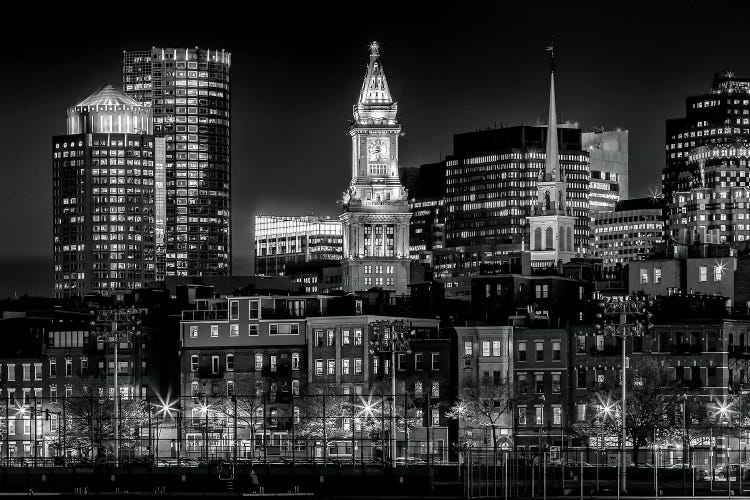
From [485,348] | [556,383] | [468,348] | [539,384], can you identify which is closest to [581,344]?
[556,383]

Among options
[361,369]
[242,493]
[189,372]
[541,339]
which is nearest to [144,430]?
[189,372]

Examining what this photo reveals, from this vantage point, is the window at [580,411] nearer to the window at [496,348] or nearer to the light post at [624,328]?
the window at [496,348]

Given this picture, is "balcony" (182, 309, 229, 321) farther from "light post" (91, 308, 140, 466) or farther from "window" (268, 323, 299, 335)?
"light post" (91, 308, 140, 466)

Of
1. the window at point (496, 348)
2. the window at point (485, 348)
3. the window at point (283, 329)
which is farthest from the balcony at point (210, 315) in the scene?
the window at point (496, 348)

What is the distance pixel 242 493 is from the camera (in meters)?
147

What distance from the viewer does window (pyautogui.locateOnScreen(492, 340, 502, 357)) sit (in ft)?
614

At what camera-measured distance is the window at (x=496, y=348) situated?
18712 centimetres

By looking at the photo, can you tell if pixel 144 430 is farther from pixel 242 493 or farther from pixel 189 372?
pixel 242 493

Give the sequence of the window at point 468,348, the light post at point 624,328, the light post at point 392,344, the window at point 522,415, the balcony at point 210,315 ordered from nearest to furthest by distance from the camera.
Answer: the light post at point 624,328 < the light post at point 392,344 < the window at point 522,415 < the window at point 468,348 < the balcony at point 210,315

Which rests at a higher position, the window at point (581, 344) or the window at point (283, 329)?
the window at point (283, 329)

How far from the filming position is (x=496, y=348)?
18738cm

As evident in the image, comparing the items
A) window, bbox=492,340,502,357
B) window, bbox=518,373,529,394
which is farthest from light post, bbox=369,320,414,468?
window, bbox=518,373,529,394

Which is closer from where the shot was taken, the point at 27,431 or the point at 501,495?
the point at 501,495

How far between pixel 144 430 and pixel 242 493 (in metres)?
48.8
